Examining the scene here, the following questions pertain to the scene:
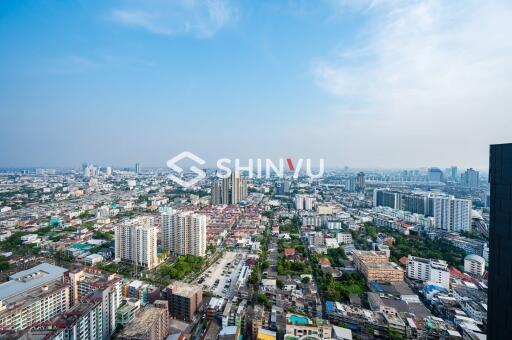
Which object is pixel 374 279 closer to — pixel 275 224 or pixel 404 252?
pixel 404 252

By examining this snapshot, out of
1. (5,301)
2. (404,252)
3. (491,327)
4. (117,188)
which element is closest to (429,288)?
(404,252)

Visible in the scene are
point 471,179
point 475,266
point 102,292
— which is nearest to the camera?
point 102,292

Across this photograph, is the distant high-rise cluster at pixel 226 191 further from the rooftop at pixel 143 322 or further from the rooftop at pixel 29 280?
the rooftop at pixel 143 322

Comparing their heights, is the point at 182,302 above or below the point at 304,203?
below

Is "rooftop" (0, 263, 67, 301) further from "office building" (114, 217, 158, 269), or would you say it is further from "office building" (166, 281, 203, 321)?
"office building" (166, 281, 203, 321)

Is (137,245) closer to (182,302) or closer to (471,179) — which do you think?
(182,302)

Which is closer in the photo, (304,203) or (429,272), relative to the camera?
(429,272)

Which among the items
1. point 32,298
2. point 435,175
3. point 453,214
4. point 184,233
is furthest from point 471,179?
point 32,298
